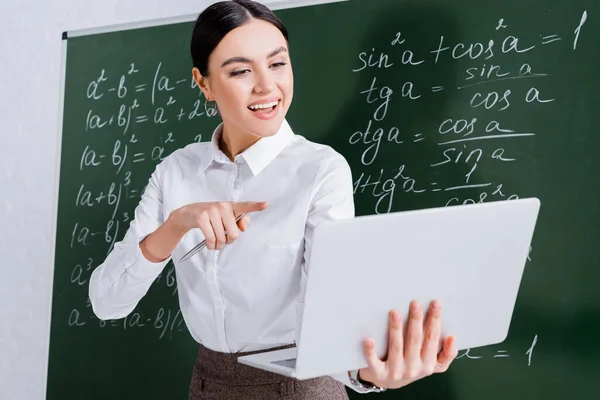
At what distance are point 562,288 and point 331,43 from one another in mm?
1062

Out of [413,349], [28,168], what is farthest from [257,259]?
[28,168]

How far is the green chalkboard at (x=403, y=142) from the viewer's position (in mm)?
1852

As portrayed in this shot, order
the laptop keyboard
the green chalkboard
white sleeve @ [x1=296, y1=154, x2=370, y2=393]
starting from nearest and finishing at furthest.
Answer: the laptop keyboard < white sleeve @ [x1=296, y1=154, x2=370, y2=393] < the green chalkboard

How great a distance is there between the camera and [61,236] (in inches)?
106

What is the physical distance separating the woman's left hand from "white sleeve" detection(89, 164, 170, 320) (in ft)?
1.74

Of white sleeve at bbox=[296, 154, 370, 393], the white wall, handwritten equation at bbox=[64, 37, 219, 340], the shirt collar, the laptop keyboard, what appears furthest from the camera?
the white wall

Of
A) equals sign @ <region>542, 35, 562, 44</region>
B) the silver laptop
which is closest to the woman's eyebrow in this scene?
the silver laptop

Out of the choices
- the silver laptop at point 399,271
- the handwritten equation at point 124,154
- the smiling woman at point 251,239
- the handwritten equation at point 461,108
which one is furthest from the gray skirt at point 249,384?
the handwritten equation at point 124,154

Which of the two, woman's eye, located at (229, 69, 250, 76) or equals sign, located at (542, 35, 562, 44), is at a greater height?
equals sign, located at (542, 35, 562, 44)

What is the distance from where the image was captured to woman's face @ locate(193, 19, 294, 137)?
133cm

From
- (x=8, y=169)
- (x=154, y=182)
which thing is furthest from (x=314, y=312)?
(x=8, y=169)

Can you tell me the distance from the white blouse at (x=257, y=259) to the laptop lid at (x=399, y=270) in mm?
331

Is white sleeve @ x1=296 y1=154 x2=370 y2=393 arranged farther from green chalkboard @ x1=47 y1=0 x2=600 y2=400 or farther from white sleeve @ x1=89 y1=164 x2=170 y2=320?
green chalkboard @ x1=47 y1=0 x2=600 y2=400

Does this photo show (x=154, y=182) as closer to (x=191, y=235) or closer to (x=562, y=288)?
(x=191, y=235)
